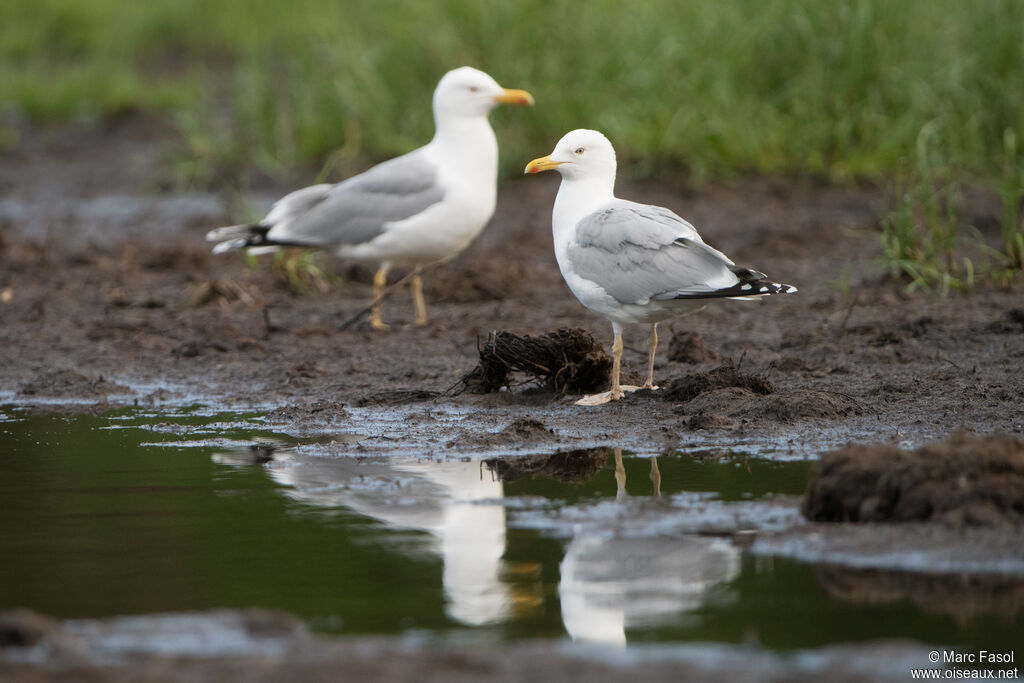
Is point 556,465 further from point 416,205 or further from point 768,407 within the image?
point 416,205

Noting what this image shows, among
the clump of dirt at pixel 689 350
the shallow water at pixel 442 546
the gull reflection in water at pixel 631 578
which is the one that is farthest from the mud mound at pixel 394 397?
the gull reflection in water at pixel 631 578

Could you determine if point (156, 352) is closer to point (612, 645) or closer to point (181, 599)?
point (181, 599)

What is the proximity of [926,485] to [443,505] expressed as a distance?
156 cm

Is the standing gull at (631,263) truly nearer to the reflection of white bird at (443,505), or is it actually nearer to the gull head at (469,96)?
the reflection of white bird at (443,505)

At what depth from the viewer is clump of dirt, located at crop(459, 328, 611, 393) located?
634 cm

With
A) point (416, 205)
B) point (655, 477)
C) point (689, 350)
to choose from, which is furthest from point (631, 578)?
point (416, 205)

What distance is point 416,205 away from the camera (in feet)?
27.7

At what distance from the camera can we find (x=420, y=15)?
1278 cm

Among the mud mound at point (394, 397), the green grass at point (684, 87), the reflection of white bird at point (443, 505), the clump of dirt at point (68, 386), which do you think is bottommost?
the reflection of white bird at point (443, 505)

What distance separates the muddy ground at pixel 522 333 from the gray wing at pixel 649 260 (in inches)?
19.2

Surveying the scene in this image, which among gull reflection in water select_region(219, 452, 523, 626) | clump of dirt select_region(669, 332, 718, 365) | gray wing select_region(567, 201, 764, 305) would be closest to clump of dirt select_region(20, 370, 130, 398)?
gull reflection in water select_region(219, 452, 523, 626)

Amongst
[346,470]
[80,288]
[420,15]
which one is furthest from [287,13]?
[346,470]

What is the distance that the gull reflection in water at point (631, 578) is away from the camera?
139 inches

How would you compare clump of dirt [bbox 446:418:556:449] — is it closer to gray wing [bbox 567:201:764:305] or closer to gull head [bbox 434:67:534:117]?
gray wing [bbox 567:201:764:305]
